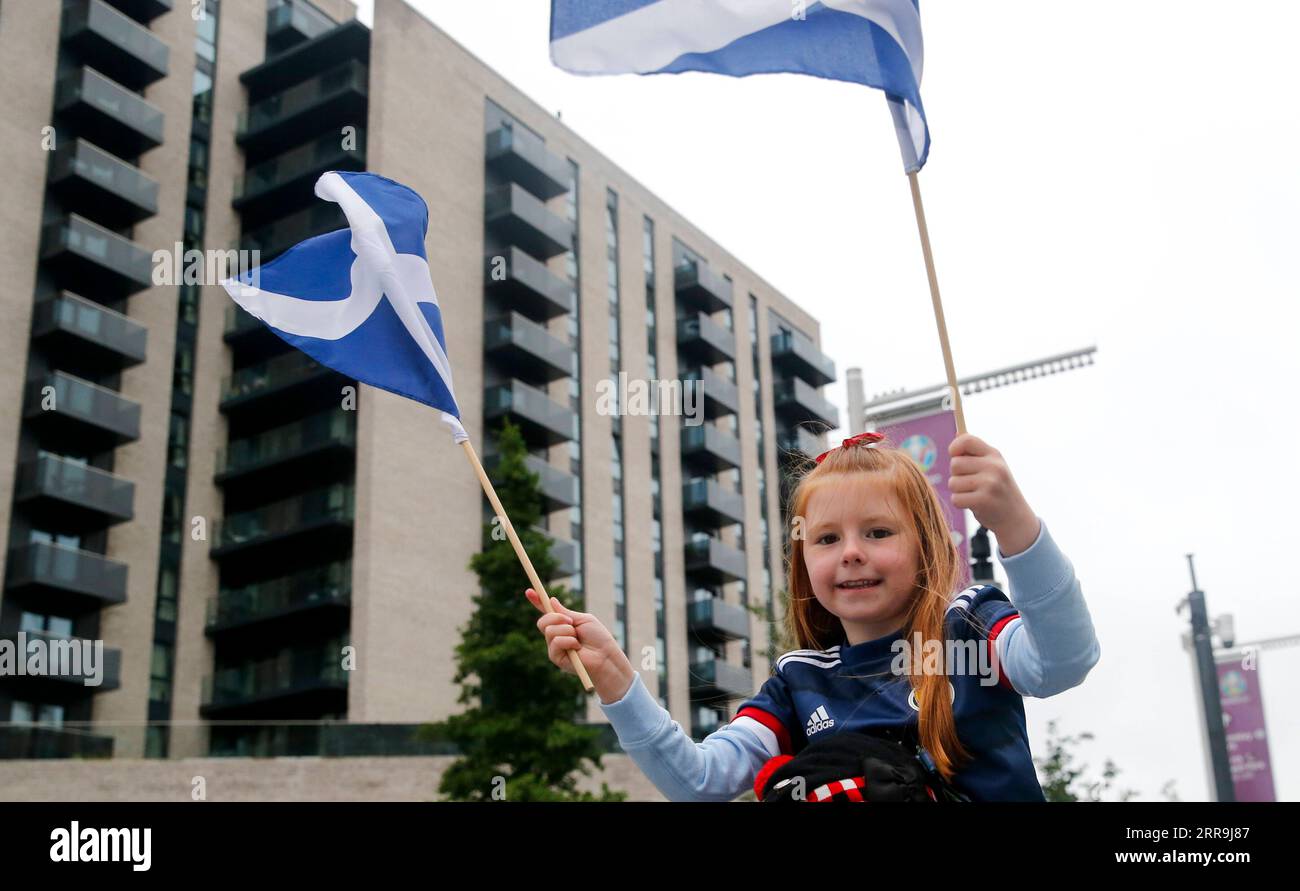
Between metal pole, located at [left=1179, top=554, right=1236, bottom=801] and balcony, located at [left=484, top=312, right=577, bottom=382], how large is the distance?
31.1 metres

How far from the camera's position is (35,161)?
127 ft

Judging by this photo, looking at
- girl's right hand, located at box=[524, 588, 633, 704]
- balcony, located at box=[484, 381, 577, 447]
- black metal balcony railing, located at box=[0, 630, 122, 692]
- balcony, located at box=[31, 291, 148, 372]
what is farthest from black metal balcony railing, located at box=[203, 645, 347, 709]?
girl's right hand, located at box=[524, 588, 633, 704]

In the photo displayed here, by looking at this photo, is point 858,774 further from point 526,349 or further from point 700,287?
point 700,287

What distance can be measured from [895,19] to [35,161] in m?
40.1

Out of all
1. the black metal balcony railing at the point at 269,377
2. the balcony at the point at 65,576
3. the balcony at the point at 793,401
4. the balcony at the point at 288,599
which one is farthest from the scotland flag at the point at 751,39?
the balcony at the point at 793,401

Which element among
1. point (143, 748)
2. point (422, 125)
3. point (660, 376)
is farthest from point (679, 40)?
point (660, 376)

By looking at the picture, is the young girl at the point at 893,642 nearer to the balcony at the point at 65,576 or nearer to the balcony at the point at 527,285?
the balcony at the point at 65,576

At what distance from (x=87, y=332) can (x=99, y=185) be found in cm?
441

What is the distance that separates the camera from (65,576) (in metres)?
35.6

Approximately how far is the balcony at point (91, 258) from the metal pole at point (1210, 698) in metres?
30.8

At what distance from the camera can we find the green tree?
28219 mm

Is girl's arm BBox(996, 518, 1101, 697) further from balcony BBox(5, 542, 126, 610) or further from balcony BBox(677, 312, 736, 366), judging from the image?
balcony BBox(677, 312, 736, 366)

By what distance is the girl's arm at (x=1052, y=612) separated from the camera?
8.73ft
